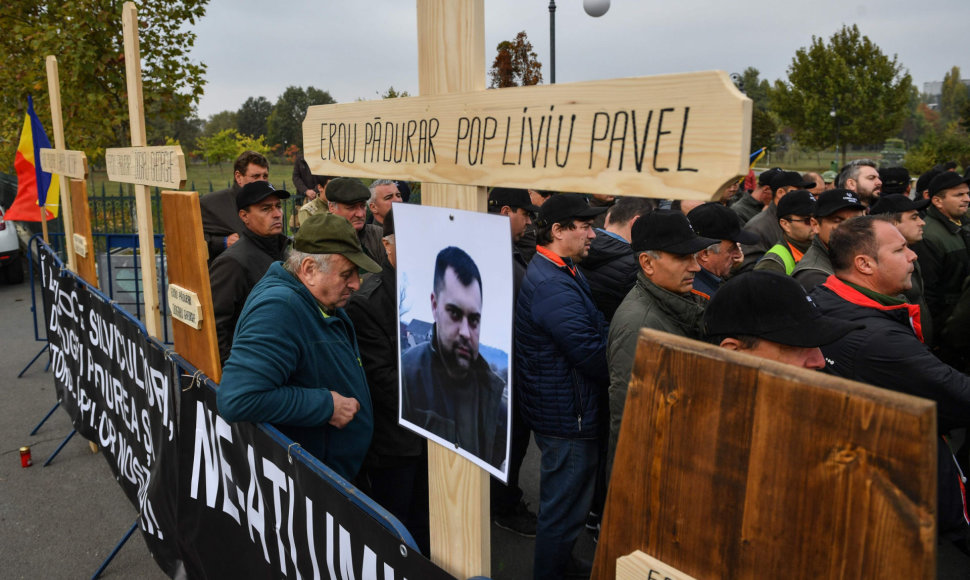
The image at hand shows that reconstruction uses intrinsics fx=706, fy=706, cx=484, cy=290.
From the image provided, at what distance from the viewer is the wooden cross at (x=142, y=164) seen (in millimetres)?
2928

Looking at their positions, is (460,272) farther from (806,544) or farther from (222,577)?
(222,577)

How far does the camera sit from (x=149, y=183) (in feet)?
10.5

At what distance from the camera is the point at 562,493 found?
3.18 metres

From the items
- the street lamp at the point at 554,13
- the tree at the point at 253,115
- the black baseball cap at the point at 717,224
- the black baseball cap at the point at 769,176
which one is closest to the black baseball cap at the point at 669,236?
the black baseball cap at the point at 717,224

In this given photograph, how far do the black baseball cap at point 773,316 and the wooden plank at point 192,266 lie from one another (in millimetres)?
1858

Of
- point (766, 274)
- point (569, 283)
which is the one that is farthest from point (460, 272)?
point (569, 283)

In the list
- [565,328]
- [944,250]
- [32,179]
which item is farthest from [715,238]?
[32,179]

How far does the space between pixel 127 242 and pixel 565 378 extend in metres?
6.35

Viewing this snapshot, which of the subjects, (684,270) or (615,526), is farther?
(684,270)

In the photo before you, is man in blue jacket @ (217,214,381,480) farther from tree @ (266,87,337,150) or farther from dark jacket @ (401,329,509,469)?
tree @ (266,87,337,150)

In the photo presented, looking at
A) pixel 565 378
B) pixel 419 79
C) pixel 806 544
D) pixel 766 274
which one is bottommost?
pixel 565 378

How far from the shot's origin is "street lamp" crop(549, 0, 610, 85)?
11.0 metres

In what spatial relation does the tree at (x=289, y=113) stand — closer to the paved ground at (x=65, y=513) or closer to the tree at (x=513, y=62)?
the tree at (x=513, y=62)

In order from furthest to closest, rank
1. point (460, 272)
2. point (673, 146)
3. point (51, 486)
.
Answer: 1. point (51, 486)
2. point (460, 272)
3. point (673, 146)
